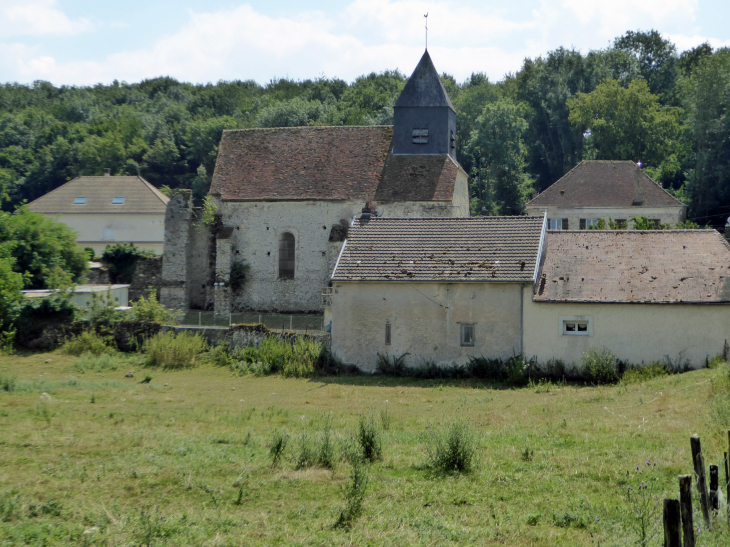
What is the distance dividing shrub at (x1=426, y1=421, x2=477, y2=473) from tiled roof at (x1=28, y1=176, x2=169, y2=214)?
4186cm

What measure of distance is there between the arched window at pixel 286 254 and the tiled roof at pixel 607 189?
60.3ft

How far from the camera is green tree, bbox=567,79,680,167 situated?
2178 inches

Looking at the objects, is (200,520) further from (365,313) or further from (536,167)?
(536,167)

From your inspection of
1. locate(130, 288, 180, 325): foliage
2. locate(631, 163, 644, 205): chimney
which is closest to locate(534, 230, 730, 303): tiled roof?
locate(130, 288, 180, 325): foliage

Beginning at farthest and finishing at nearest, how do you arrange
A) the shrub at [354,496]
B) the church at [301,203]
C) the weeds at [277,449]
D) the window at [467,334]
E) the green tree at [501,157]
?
the green tree at [501,157] → the church at [301,203] → the window at [467,334] → the weeds at [277,449] → the shrub at [354,496]

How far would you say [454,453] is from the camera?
10227 mm

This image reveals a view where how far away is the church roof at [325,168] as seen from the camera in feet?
102

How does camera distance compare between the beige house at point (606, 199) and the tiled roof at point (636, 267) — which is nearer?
the tiled roof at point (636, 267)

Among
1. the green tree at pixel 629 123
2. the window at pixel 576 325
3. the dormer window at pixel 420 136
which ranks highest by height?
the green tree at pixel 629 123

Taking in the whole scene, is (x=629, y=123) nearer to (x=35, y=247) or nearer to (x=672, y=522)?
(x=35, y=247)

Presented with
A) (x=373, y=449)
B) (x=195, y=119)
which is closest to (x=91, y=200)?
(x=195, y=119)

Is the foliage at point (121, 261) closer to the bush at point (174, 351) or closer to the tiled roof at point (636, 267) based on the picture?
the bush at point (174, 351)

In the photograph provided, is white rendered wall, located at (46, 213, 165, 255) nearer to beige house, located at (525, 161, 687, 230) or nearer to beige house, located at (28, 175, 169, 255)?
beige house, located at (28, 175, 169, 255)

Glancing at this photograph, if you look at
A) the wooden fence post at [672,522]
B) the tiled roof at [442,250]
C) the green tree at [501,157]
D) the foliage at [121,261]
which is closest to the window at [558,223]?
the green tree at [501,157]
